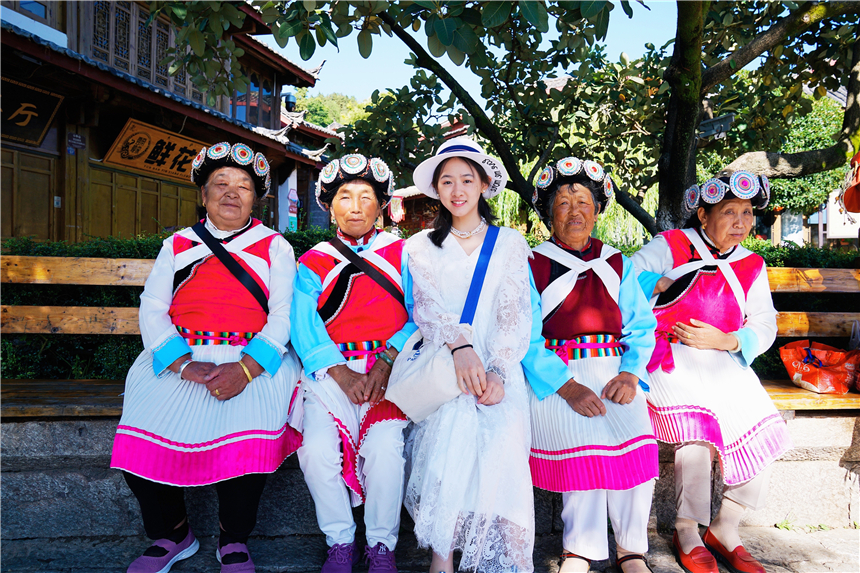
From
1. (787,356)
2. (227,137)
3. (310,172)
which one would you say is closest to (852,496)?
(787,356)

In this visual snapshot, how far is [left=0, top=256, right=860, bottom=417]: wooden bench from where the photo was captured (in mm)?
3170

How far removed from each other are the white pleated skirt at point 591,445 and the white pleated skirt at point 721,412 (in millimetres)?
237

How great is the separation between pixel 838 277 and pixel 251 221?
403 centimetres

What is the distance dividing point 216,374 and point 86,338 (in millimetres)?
2041

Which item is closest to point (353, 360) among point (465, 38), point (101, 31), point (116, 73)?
point (465, 38)

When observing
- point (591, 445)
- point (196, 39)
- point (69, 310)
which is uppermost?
point (196, 39)

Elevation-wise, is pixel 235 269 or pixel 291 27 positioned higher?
pixel 291 27

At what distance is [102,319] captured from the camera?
3494mm

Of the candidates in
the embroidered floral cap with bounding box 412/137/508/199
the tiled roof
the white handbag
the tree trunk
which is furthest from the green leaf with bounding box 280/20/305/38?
the tiled roof

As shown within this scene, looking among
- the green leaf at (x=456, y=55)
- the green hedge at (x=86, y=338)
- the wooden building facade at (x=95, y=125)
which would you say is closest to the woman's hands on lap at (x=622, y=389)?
the green leaf at (x=456, y=55)

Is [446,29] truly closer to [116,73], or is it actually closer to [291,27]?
[291,27]

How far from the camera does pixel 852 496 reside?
3.20 metres

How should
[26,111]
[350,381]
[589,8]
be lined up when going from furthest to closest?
1. [26,111]
2. [350,381]
3. [589,8]

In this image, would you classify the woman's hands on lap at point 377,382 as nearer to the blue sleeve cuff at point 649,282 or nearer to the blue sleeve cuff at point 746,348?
the blue sleeve cuff at point 649,282
